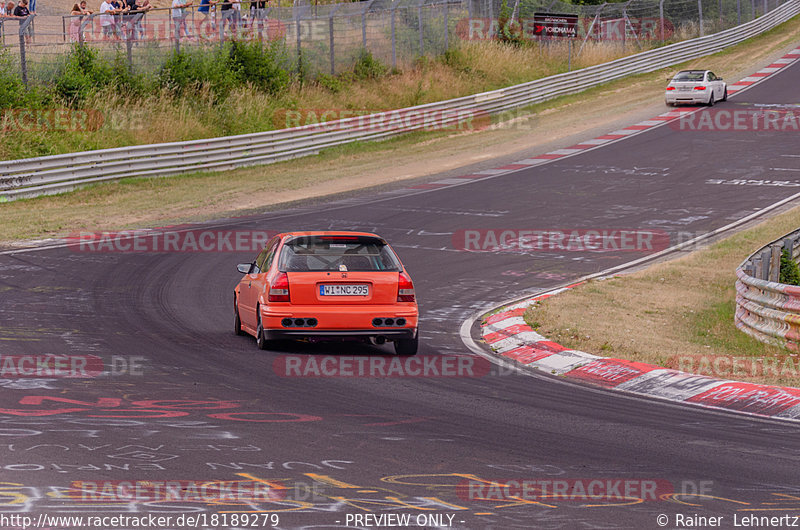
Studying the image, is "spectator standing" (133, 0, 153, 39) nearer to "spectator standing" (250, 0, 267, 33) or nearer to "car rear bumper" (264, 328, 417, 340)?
"spectator standing" (250, 0, 267, 33)

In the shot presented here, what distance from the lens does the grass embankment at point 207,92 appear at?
2784 cm

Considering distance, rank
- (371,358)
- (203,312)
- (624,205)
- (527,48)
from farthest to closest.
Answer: (527,48), (624,205), (203,312), (371,358)

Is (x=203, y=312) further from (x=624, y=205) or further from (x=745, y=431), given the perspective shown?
(x=624, y=205)

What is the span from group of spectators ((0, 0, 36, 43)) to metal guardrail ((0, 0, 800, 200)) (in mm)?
4363

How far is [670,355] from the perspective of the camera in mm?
11641

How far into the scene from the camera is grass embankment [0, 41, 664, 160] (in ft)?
91.4

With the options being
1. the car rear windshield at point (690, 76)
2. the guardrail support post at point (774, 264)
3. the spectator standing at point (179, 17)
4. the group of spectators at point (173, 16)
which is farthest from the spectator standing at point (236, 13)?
the guardrail support post at point (774, 264)

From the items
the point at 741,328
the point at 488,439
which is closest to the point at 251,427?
the point at 488,439

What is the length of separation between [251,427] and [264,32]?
2976 centimetres

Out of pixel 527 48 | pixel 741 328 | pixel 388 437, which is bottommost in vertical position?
pixel 741 328

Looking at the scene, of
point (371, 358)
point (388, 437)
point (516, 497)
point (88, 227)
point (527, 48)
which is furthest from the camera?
point (527, 48)

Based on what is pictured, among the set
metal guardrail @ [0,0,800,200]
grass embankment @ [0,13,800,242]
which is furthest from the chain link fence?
metal guardrail @ [0,0,800,200]

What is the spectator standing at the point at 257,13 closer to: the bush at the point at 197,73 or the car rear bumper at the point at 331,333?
the bush at the point at 197,73

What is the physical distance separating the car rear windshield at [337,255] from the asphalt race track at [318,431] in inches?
36.7
